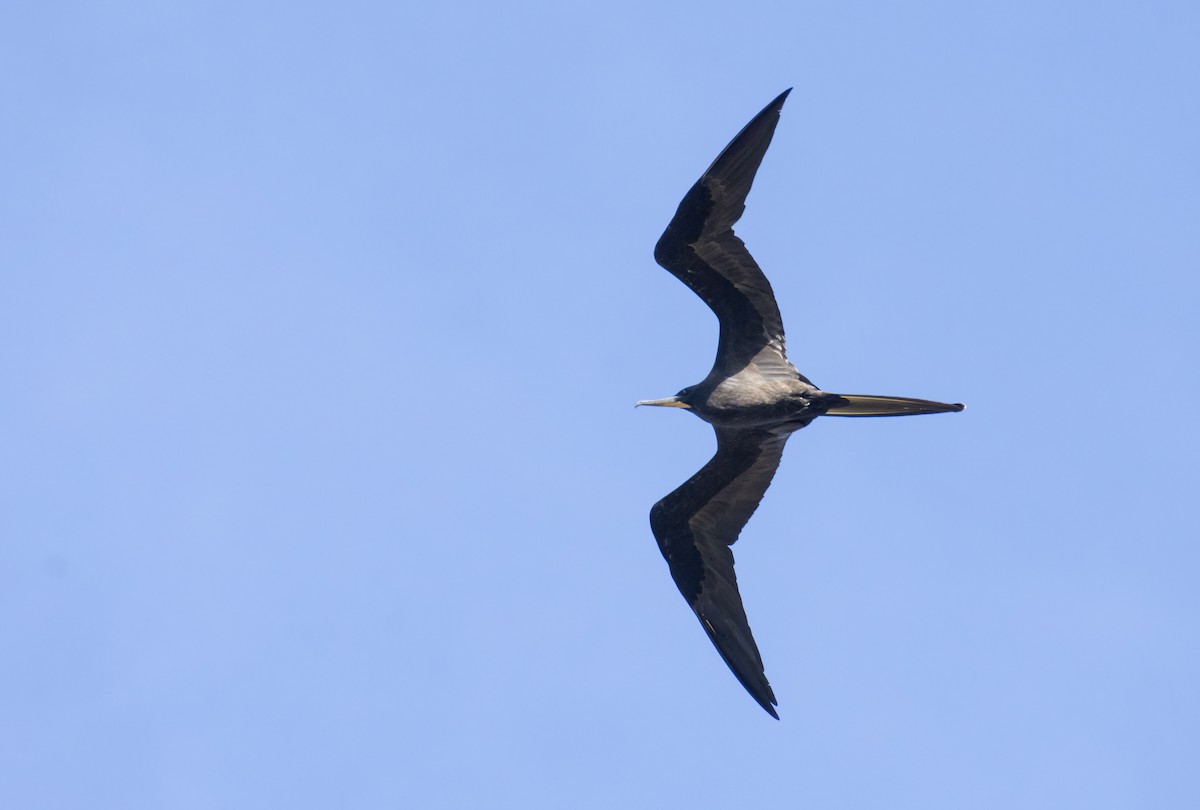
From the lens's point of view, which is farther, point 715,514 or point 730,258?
point 715,514

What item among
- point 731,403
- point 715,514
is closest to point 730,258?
point 731,403

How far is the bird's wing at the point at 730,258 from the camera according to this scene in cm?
1352

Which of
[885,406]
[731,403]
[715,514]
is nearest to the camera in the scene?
[885,406]

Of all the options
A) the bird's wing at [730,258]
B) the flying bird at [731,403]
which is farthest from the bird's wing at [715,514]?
the bird's wing at [730,258]

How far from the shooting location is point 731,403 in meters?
14.3

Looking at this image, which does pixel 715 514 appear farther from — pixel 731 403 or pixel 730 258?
pixel 730 258

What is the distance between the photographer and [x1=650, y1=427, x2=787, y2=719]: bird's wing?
14875mm

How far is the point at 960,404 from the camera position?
44.0 ft

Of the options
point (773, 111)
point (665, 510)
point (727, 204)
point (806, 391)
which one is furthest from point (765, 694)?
point (773, 111)

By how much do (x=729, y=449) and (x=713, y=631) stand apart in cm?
200

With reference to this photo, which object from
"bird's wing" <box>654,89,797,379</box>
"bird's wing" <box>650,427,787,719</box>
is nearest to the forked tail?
"bird's wing" <box>654,89,797,379</box>

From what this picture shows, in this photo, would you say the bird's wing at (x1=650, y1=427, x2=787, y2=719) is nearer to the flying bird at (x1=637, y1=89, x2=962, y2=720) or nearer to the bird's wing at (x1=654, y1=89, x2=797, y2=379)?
the flying bird at (x1=637, y1=89, x2=962, y2=720)

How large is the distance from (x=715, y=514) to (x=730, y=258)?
2.92 metres

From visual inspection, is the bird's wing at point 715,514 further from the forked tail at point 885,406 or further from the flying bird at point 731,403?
the forked tail at point 885,406
